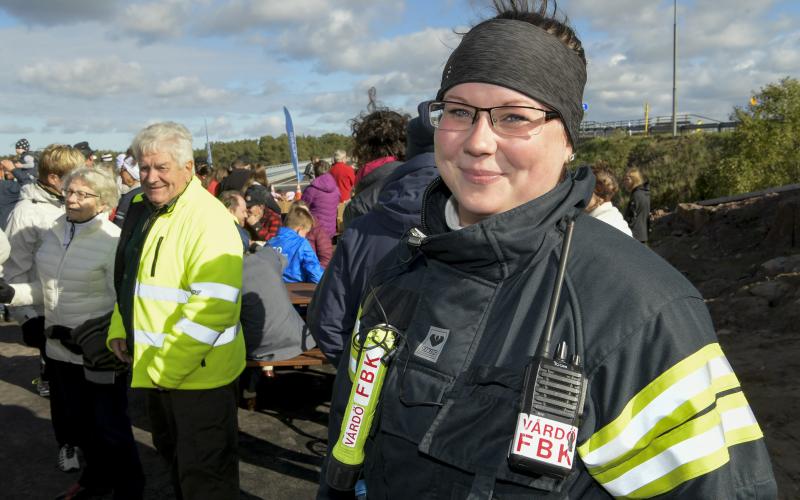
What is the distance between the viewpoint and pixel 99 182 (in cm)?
398

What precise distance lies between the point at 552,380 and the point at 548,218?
327 mm

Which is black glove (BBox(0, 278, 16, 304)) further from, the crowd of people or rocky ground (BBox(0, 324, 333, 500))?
the crowd of people

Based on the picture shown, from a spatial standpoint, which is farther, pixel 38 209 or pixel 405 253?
pixel 38 209

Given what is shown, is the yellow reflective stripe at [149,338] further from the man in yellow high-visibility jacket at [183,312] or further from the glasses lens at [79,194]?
the glasses lens at [79,194]

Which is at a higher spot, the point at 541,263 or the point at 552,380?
the point at 541,263

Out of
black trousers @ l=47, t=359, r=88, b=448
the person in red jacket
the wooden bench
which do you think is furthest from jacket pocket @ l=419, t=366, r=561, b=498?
the person in red jacket

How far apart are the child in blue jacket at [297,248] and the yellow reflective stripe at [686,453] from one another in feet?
Result: 17.1

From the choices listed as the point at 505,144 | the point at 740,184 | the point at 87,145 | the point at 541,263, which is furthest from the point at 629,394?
the point at 740,184

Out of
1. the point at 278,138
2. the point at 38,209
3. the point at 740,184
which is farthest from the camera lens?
the point at 278,138

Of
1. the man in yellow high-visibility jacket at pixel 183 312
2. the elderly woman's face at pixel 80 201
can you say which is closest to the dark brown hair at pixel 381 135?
the man in yellow high-visibility jacket at pixel 183 312

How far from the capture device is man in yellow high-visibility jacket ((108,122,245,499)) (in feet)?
9.98

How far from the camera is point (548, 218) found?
1.25m

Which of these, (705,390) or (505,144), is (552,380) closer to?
(705,390)

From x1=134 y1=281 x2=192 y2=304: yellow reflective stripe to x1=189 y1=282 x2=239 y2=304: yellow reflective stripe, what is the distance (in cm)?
5
